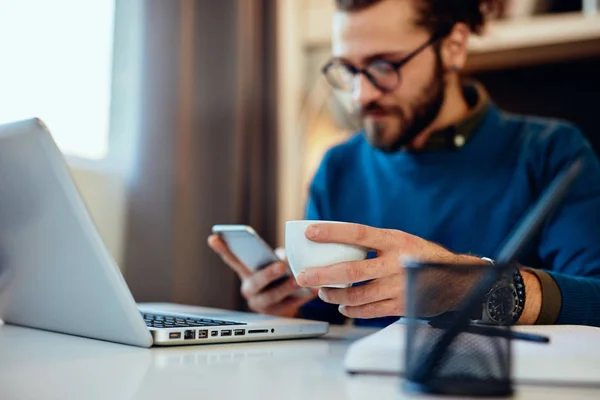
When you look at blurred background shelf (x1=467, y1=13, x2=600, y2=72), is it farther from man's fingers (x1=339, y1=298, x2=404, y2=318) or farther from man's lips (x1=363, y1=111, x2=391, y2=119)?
man's fingers (x1=339, y1=298, x2=404, y2=318)

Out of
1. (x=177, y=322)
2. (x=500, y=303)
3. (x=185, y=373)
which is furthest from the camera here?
(x=177, y=322)

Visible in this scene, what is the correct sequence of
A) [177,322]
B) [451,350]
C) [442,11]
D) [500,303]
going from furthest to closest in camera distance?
[442,11] < [177,322] < [500,303] < [451,350]

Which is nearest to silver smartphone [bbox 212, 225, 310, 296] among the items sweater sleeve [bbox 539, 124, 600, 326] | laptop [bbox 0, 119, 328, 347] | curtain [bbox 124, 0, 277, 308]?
laptop [bbox 0, 119, 328, 347]

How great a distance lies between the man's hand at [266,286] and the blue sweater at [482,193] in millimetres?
80

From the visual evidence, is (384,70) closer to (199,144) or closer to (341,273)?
(199,144)

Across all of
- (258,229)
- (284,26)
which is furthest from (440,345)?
(284,26)

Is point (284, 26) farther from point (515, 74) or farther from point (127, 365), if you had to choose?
point (127, 365)

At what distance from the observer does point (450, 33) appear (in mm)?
1349

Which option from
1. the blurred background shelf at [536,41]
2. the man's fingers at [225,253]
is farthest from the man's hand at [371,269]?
the blurred background shelf at [536,41]

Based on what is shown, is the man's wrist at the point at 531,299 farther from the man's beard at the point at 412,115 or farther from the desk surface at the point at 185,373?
the man's beard at the point at 412,115

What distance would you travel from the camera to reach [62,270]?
69cm

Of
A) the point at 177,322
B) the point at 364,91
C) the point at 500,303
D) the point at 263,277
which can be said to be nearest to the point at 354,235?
the point at 500,303

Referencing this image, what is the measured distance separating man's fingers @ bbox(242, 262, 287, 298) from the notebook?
451 mm

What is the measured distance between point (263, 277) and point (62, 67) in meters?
0.89
